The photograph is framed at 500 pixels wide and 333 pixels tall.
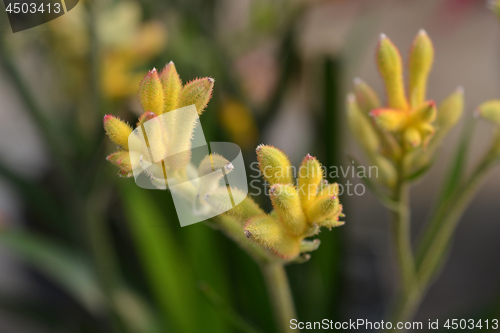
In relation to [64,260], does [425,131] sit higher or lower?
higher

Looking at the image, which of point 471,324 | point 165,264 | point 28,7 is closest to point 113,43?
point 28,7

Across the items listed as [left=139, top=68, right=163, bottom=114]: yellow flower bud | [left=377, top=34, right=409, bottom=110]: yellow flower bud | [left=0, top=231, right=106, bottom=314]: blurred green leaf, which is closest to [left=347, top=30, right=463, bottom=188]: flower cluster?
[left=377, top=34, right=409, bottom=110]: yellow flower bud

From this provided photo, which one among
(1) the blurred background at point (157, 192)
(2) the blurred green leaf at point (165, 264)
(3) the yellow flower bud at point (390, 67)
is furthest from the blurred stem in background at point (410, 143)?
(2) the blurred green leaf at point (165, 264)

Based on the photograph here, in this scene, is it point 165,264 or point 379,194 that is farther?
point 165,264

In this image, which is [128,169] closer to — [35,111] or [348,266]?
[35,111]

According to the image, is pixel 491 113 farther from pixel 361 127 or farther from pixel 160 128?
pixel 160 128

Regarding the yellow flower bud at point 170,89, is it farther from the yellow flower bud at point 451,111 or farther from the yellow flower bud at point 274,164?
the yellow flower bud at point 451,111

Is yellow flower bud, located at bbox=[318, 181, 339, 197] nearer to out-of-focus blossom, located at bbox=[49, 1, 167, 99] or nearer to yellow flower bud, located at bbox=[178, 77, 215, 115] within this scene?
yellow flower bud, located at bbox=[178, 77, 215, 115]
